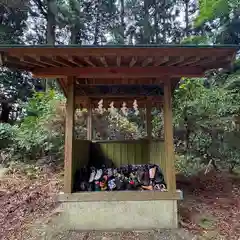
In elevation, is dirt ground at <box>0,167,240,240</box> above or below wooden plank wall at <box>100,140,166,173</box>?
below

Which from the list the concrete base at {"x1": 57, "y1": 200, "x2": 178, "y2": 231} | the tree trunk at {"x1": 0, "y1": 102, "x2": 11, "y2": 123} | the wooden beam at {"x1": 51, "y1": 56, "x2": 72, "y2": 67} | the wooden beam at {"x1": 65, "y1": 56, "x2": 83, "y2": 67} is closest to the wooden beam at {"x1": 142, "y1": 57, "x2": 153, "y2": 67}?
the wooden beam at {"x1": 65, "y1": 56, "x2": 83, "y2": 67}

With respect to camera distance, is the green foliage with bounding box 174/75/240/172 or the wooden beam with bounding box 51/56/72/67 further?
the green foliage with bounding box 174/75/240/172

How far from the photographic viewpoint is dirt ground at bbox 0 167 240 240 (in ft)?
9.86

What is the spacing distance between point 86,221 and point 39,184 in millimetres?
2584

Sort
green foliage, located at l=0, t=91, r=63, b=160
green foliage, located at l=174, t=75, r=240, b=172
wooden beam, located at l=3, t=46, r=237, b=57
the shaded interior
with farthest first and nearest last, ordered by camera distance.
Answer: green foliage, located at l=0, t=91, r=63, b=160
green foliage, located at l=174, t=75, r=240, b=172
the shaded interior
wooden beam, located at l=3, t=46, r=237, b=57

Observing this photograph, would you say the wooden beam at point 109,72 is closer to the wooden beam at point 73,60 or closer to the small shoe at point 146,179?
the wooden beam at point 73,60

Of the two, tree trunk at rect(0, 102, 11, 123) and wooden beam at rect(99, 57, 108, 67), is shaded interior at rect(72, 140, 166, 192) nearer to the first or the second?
wooden beam at rect(99, 57, 108, 67)

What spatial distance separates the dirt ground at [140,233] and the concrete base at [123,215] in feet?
0.35

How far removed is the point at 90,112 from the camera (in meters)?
5.10

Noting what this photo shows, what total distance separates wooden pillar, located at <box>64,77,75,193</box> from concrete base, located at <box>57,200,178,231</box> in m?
0.33

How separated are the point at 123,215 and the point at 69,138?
1267mm

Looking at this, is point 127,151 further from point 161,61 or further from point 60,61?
point 60,61

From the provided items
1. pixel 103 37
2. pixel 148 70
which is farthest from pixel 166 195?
pixel 103 37

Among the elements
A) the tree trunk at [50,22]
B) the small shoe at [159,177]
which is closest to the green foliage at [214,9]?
the small shoe at [159,177]
